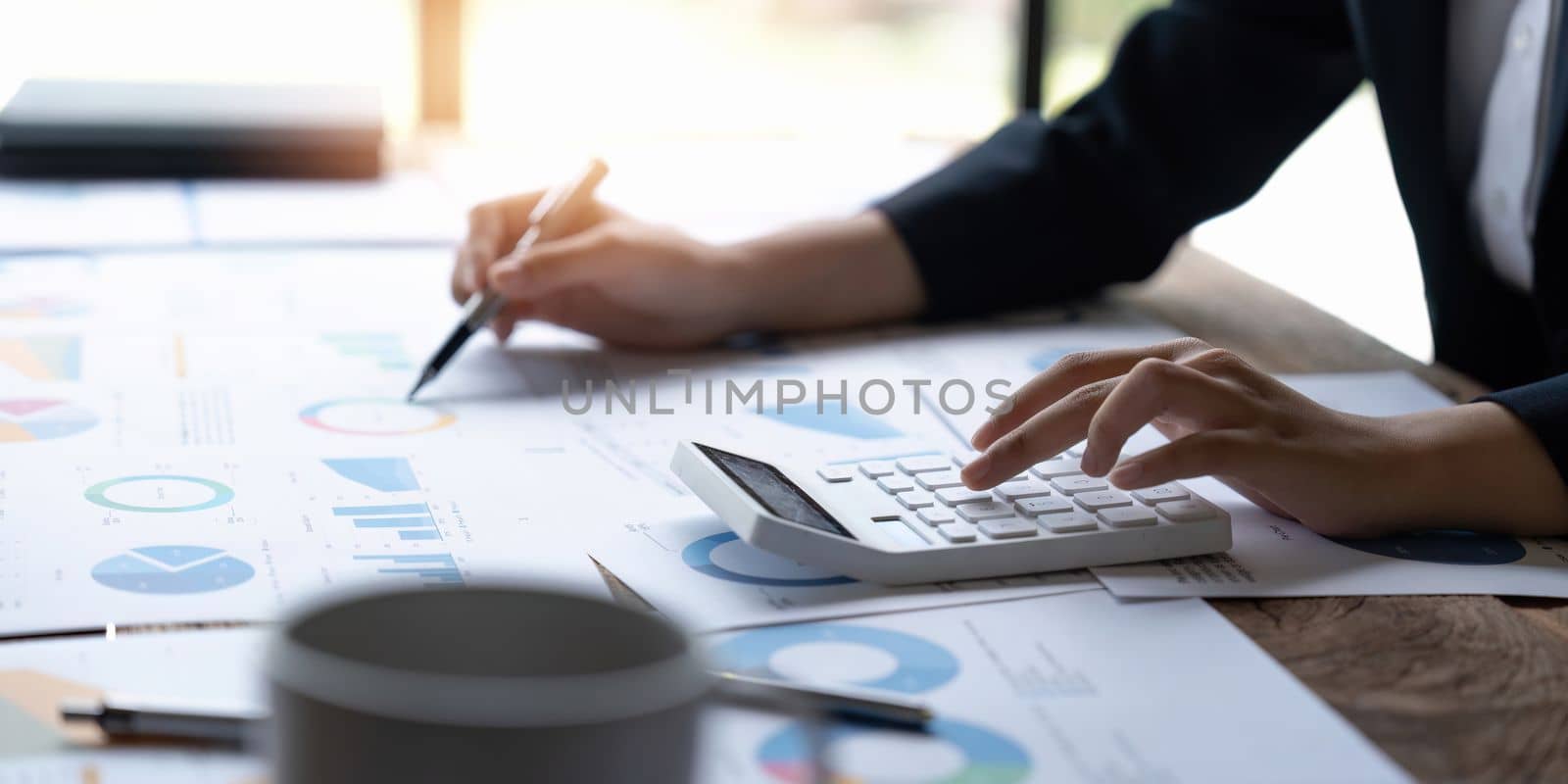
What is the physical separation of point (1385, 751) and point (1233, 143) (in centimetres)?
66

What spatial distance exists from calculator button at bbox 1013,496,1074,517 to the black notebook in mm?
915

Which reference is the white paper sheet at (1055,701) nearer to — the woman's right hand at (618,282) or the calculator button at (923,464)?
the calculator button at (923,464)

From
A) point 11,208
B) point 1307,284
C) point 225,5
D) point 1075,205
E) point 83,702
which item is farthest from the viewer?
point 1307,284

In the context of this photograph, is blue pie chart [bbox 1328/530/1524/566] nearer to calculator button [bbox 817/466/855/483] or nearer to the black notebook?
calculator button [bbox 817/466/855/483]

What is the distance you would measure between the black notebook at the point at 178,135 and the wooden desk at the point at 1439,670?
900 mm

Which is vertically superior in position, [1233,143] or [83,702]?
[1233,143]

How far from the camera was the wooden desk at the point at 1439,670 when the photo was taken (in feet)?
1.49

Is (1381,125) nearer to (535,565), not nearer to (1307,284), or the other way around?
(535,565)

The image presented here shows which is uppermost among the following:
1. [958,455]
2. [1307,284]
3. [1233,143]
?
[1233,143]

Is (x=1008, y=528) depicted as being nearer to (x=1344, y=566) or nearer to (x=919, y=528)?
(x=919, y=528)

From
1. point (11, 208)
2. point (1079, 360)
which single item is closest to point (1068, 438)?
point (1079, 360)

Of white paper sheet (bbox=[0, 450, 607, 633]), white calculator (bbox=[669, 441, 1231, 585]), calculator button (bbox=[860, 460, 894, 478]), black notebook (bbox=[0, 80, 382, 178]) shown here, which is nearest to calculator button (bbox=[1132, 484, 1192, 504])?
white calculator (bbox=[669, 441, 1231, 585])

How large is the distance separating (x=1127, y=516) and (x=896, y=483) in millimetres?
96

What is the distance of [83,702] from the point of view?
0.44 metres
